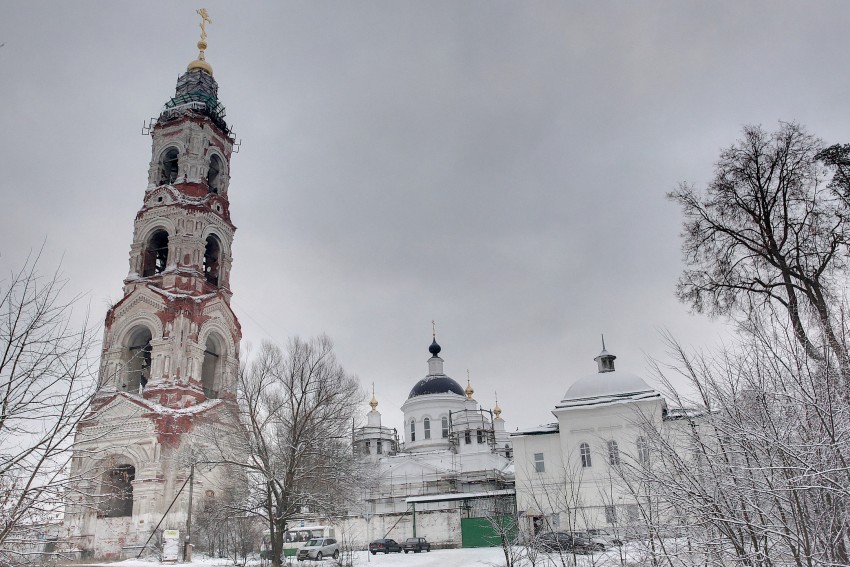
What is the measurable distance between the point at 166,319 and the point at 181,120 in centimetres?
1341

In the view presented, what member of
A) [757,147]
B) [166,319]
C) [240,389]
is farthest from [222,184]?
[757,147]

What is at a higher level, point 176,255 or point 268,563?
point 176,255

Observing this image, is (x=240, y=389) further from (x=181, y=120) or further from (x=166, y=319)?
(x=181, y=120)

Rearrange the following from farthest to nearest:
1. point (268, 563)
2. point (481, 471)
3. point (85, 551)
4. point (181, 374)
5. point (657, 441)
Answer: point (481, 471) < point (181, 374) < point (85, 551) < point (268, 563) < point (657, 441)

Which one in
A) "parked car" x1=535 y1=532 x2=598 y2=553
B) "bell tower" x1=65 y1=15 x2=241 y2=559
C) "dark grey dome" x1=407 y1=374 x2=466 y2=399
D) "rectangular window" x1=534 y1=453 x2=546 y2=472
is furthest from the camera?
"dark grey dome" x1=407 y1=374 x2=466 y2=399

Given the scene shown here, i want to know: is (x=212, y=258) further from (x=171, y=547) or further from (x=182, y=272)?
(x=171, y=547)

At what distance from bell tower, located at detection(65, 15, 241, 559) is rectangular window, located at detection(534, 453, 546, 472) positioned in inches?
611

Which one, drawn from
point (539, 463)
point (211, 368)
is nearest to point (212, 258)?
point (211, 368)

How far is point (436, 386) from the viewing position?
60.1 m

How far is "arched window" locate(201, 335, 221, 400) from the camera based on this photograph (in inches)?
1555

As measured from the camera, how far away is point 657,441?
881 cm

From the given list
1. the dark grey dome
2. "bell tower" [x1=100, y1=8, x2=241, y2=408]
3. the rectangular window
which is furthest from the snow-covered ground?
the dark grey dome

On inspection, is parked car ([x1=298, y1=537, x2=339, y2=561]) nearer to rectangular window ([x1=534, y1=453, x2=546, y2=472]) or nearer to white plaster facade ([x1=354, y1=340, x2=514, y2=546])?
white plaster facade ([x1=354, y1=340, x2=514, y2=546])

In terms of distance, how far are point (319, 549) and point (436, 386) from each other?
2945 centimetres
